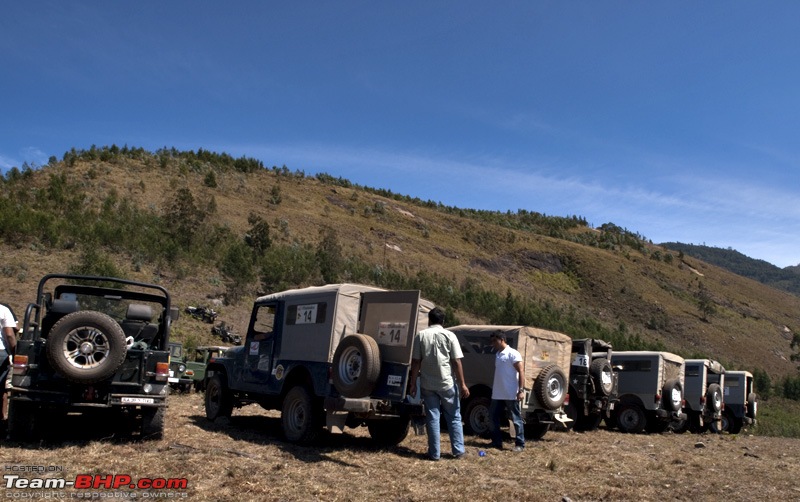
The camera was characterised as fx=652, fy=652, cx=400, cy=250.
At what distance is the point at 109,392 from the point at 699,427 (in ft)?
53.5

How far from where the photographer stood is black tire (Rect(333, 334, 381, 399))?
27.7 feet

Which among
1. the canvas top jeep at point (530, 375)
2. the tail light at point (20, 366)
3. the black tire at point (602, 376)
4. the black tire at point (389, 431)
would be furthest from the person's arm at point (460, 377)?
the black tire at point (602, 376)

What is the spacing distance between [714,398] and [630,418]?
12.3 feet

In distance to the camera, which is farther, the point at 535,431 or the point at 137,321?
the point at 535,431

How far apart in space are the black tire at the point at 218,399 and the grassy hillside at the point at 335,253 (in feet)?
31.1

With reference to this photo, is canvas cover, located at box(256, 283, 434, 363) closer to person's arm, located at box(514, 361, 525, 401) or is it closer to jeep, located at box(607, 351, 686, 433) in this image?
Result: person's arm, located at box(514, 361, 525, 401)

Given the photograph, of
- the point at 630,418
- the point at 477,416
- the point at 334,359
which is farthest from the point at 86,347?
the point at 630,418

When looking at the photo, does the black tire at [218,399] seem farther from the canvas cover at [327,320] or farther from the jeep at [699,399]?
the jeep at [699,399]

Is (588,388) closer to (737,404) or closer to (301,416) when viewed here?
(301,416)

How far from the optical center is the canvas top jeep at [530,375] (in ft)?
39.0

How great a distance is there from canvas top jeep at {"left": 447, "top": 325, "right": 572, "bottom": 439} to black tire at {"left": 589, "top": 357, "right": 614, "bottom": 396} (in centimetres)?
269

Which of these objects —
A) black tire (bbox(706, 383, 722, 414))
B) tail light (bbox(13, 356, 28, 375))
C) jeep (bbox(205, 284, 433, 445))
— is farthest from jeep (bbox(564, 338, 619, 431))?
tail light (bbox(13, 356, 28, 375))

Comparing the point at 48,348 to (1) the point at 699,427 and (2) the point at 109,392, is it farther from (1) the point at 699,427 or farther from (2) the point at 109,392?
(1) the point at 699,427

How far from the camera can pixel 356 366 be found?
868cm
